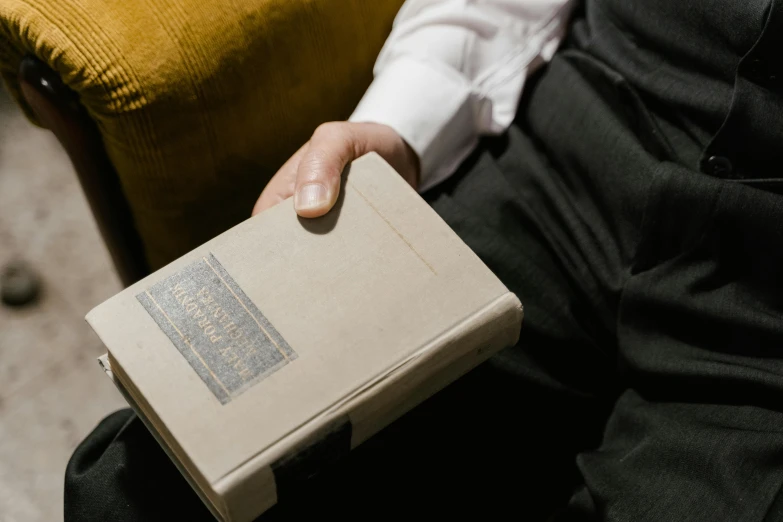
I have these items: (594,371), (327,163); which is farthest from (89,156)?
(594,371)

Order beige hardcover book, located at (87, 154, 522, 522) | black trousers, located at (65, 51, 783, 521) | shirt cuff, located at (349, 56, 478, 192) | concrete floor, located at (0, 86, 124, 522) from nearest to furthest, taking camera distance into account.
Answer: beige hardcover book, located at (87, 154, 522, 522), black trousers, located at (65, 51, 783, 521), shirt cuff, located at (349, 56, 478, 192), concrete floor, located at (0, 86, 124, 522)

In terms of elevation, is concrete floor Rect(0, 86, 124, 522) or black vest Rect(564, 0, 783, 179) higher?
black vest Rect(564, 0, 783, 179)

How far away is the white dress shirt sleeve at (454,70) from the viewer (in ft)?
2.04

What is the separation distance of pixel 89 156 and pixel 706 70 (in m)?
0.50

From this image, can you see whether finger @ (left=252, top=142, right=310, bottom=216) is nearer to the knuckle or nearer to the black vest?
the knuckle

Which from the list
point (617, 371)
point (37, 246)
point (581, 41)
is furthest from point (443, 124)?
point (37, 246)

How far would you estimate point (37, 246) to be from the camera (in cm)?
107

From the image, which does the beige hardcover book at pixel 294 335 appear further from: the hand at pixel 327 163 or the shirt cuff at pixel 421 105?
the shirt cuff at pixel 421 105

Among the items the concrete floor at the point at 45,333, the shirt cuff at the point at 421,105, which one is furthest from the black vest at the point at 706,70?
the concrete floor at the point at 45,333

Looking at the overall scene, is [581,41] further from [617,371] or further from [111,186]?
[111,186]

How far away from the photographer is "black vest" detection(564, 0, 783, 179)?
509 mm

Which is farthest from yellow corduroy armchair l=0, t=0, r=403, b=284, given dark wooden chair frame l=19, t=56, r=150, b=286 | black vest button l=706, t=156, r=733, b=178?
black vest button l=706, t=156, r=733, b=178

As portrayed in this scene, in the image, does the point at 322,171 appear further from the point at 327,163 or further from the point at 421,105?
the point at 421,105

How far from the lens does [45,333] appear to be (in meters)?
0.99
